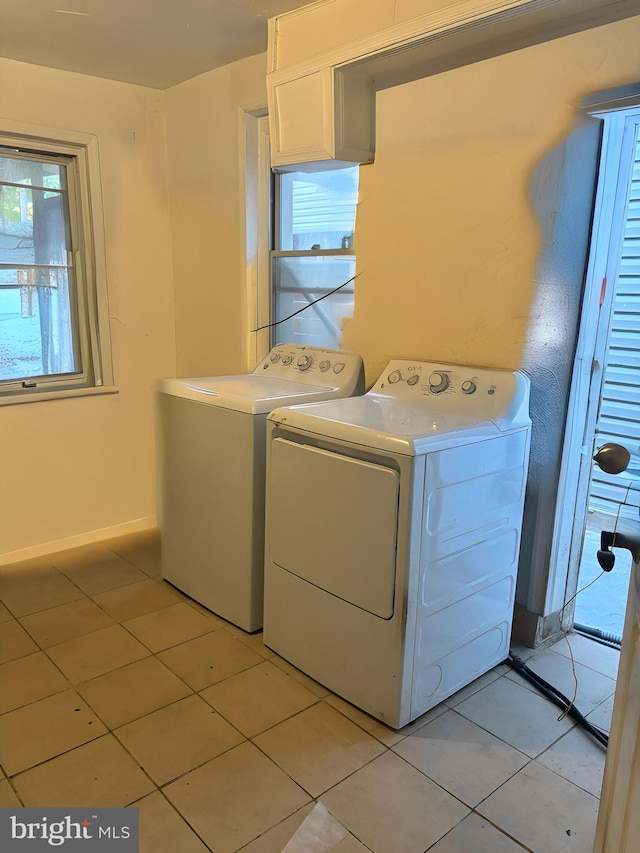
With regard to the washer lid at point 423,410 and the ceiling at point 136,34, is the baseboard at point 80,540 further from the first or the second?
→ the ceiling at point 136,34

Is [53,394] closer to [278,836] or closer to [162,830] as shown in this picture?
[162,830]

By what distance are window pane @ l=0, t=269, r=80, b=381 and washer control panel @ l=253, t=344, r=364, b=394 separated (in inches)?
39.8

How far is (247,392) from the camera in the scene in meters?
2.40

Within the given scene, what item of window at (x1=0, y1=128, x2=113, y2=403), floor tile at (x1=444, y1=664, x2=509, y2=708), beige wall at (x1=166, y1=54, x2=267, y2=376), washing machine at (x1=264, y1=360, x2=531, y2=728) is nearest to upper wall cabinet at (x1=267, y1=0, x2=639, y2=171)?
beige wall at (x1=166, y1=54, x2=267, y2=376)

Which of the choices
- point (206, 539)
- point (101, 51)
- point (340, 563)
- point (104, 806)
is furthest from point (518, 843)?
point (101, 51)

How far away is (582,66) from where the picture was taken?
188 centimetres

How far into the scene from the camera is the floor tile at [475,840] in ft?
4.87

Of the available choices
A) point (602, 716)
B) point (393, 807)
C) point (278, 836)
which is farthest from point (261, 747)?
point (602, 716)

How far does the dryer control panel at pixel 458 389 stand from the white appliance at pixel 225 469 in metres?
0.25

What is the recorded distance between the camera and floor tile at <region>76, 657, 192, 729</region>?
1.95 metres

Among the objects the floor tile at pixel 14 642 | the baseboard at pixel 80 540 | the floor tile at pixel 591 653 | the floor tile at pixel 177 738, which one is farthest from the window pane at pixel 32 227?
the floor tile at pixel 591 653

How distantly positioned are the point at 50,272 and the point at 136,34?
1.13 meters

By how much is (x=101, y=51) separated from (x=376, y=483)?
2.20 metres

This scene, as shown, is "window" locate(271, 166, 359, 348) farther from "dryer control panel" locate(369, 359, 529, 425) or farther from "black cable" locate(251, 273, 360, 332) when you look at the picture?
"dryer control panel" locate(369, 359, 529, 425)
